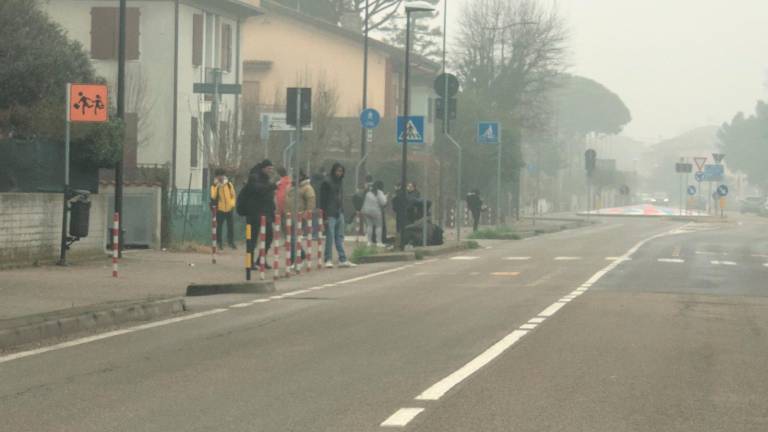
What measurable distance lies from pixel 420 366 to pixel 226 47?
3919 cm

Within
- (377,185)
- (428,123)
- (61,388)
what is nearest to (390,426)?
(61,388)

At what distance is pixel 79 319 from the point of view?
15078mm

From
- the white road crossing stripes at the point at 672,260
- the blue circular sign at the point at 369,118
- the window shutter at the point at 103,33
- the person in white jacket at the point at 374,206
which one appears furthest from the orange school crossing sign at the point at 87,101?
the window shutter at the point at 103,33

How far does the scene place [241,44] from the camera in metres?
51.1

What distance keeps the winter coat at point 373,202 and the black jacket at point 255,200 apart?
8.79 m

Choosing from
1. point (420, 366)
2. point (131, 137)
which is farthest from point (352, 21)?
point (420, 366)

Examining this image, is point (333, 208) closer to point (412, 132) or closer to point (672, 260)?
point (412, 132)

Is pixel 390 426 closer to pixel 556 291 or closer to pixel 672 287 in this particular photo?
pixel 556 291

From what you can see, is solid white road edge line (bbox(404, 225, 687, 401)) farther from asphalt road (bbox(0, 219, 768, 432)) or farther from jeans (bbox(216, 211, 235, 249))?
jeans (bbox(216, 211, 235, 249))

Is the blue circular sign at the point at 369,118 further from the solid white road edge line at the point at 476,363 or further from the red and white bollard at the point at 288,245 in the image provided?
the solid white road edge line at the point at 476,363

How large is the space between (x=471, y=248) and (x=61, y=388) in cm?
2767

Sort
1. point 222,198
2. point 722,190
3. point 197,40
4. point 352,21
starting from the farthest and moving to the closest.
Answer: point 722,190
point 352,21
point 197,40
point 222,198

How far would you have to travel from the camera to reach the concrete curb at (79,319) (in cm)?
1388

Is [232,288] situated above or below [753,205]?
above
